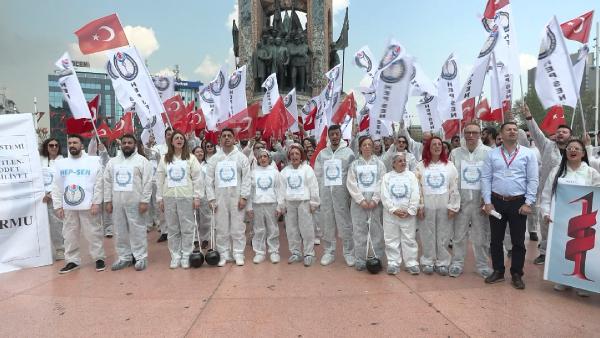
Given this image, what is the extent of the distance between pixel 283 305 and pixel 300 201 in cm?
188

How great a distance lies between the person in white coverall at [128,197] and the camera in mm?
5441

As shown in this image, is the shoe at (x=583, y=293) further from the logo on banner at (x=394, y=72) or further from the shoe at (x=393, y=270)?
the logo on banner at (x=394, y=72)

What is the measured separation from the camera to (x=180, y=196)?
18.0 feet

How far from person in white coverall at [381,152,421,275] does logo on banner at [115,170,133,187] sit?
336 centimetres

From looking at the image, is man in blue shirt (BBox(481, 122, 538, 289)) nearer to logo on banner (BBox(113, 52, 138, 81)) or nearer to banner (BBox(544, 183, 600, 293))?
banner (BBox(544, 183, 600, 293))

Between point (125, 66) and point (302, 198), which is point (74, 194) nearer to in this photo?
point (125, 66)

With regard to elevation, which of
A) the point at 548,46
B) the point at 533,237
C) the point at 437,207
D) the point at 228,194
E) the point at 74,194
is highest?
the point at 548,46

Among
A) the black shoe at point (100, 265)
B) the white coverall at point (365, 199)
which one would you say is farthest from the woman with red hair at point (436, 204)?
the black shoe at point (100, 265)

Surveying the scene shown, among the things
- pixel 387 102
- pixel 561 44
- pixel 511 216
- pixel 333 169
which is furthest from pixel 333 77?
pixel 511 216

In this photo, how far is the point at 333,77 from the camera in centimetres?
796

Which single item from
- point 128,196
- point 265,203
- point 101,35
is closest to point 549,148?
point 265,203

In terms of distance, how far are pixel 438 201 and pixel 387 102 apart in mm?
1649

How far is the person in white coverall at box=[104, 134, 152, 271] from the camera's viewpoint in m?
5.44

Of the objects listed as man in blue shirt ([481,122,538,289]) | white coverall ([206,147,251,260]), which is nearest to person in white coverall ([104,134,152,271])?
white coverall ([206,147,251,260])
